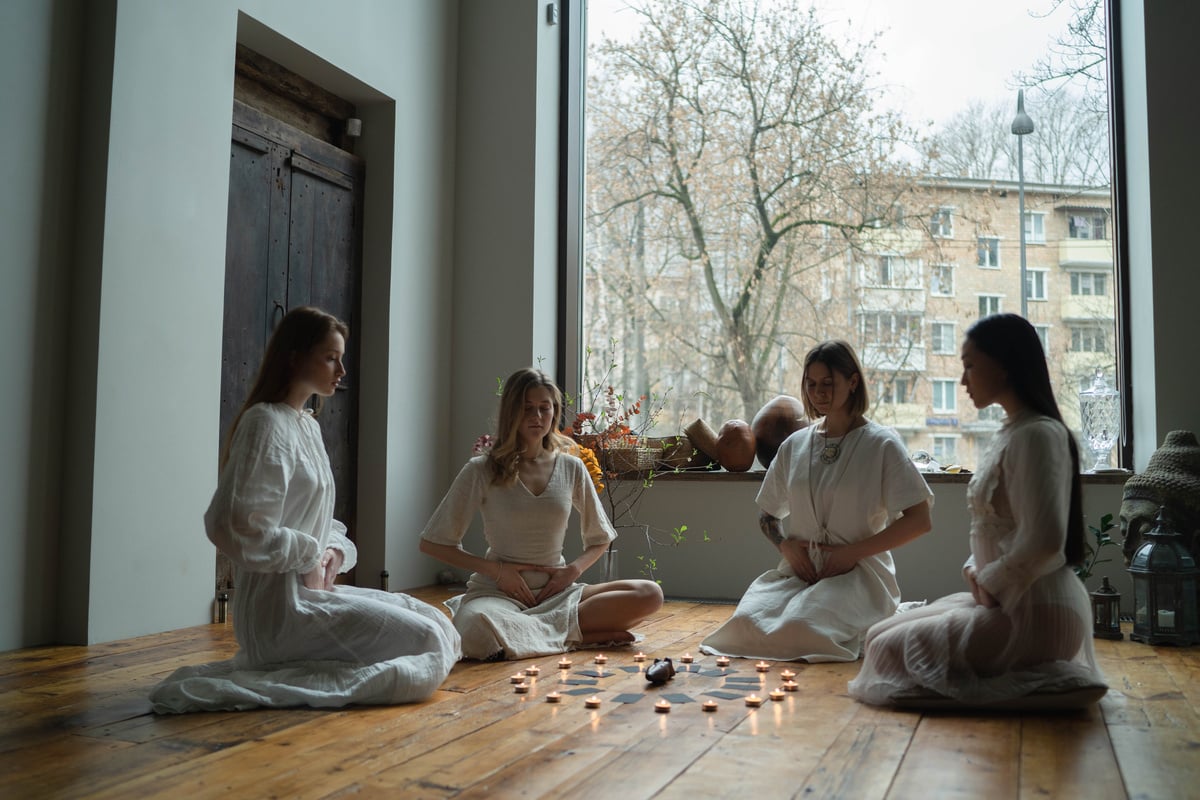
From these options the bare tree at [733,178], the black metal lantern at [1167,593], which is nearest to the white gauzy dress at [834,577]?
the black metal lantern at [1167,593]

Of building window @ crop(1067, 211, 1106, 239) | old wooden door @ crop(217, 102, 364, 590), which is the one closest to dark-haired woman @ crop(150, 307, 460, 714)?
old wooden door @ crop(217, 102, 364, 590)

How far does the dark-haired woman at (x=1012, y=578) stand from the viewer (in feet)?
7.98

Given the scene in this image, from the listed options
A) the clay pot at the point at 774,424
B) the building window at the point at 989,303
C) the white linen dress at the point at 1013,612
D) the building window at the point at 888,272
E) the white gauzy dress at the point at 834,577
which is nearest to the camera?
the white linen dress at the point at 1013,612

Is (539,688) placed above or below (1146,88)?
below

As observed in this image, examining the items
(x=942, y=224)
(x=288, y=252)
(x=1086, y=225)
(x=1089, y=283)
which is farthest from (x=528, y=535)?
(x=1086, y=225)

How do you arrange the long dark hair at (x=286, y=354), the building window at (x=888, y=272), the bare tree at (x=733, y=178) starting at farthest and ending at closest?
the bare tree at (x=733, y=178) < the building window at (x=888, y=272) < the long dark hair at (x=286, y=354)

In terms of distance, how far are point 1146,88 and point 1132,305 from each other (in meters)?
0.97


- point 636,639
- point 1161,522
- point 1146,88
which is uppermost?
point 1146,88

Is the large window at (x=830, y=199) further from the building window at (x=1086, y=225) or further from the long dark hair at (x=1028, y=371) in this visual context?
the long dark hair at (x=1028, y=371)

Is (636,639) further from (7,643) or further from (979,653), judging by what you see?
(7,643)

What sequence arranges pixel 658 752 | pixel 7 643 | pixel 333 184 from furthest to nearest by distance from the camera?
pixel 333 184, pixel 7 643, pixel 658 752

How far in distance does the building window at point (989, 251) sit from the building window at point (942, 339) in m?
0.35

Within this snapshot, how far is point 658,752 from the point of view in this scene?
212cm

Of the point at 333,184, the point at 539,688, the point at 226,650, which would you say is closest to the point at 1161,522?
the point at 539,688
